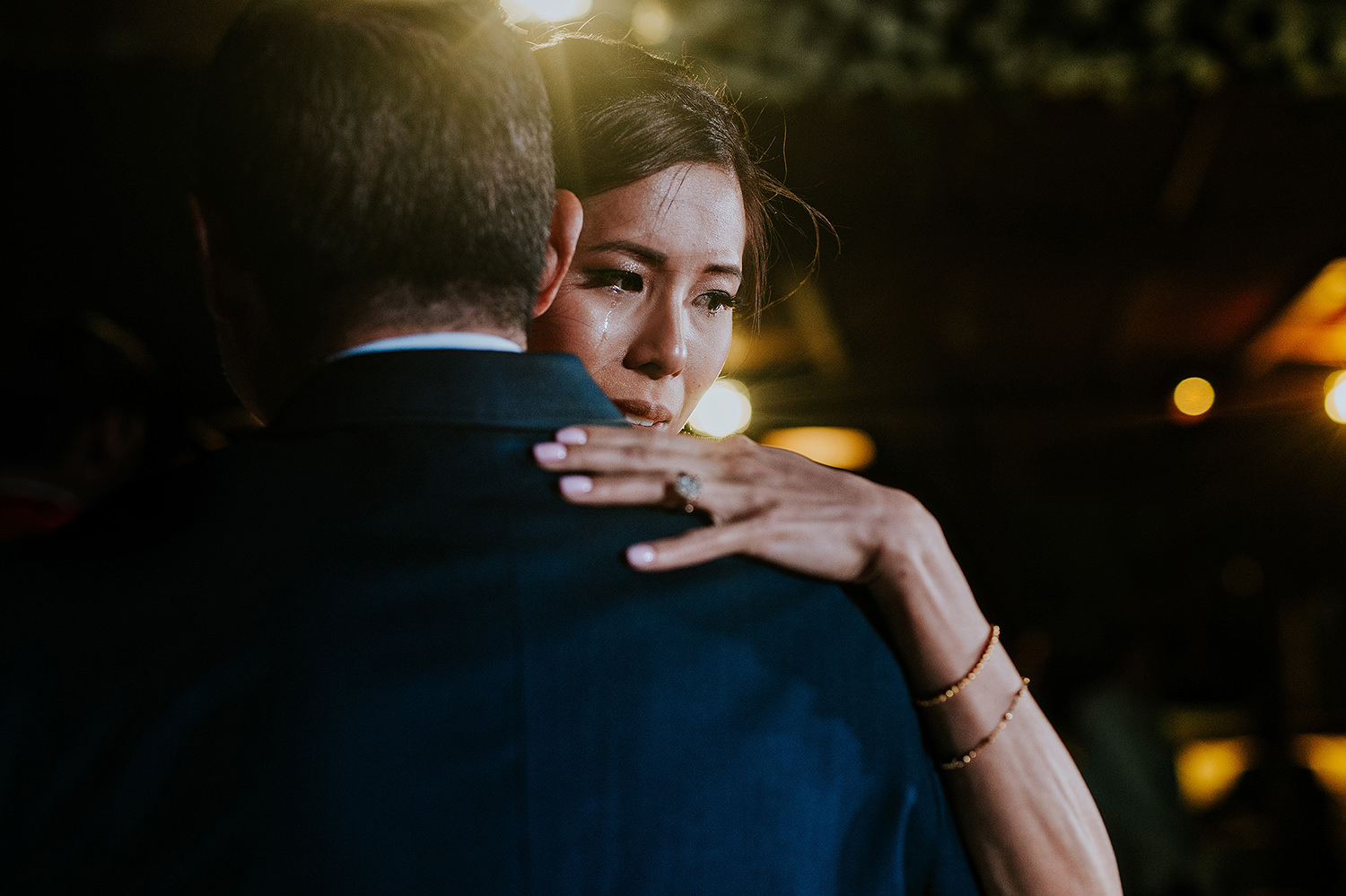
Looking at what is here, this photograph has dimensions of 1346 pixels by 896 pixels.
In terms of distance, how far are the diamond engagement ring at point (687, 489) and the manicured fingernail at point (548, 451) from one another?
0.13 metres

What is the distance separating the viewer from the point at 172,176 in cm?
362

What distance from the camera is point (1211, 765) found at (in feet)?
24.3

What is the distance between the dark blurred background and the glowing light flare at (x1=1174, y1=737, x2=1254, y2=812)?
31 mm

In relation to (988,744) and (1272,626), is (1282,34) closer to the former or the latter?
(988,744)

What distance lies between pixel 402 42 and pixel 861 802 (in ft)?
2.63

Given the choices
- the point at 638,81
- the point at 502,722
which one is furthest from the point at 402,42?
the point at 638,81

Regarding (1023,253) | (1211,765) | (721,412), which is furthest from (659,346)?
(1211,765)

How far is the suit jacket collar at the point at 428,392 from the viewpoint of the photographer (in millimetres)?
801

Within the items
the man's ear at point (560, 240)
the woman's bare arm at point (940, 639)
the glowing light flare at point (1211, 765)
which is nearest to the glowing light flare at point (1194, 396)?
the glowing light flare at point (1211, 765)

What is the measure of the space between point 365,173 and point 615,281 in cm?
72

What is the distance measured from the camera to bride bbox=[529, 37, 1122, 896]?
0.89 meters

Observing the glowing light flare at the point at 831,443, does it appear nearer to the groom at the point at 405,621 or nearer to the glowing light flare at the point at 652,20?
the glowing light flare at the point at 652,20

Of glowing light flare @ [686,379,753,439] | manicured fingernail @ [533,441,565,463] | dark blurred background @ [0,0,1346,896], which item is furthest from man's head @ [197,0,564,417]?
glowing light flare @ [686,379,753,439]

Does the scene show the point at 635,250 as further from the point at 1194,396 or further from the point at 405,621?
the point at 1194,396
